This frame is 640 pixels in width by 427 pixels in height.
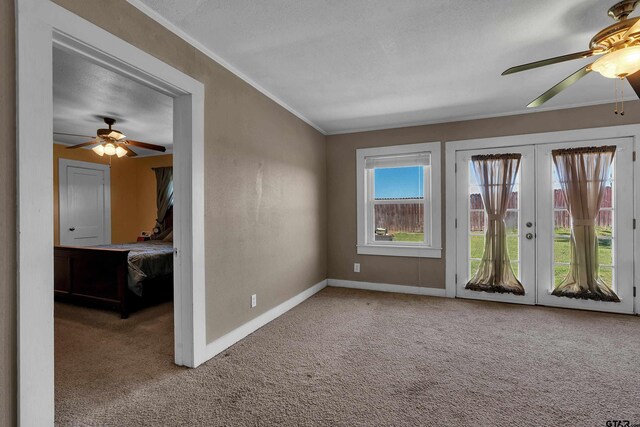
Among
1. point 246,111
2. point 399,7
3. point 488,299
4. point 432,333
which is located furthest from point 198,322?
point 488,299

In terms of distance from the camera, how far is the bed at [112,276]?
3.42 m

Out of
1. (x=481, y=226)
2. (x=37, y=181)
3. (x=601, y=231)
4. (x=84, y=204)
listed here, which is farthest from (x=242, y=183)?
(x=84, y=204)

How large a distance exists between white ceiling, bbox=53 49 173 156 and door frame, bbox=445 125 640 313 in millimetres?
3586

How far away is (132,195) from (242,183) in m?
5.05

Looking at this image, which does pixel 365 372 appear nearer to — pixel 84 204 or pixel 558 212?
pixel 558 212

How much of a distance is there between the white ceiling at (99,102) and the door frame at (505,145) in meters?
3.59

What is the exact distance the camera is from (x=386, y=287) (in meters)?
4.49

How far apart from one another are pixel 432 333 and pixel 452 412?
1202mm

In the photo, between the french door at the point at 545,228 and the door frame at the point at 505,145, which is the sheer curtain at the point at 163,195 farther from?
the french door at the point at 545,228

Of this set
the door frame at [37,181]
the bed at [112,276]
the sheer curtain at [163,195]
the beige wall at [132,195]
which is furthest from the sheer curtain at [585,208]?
the beige wall at [132,195]

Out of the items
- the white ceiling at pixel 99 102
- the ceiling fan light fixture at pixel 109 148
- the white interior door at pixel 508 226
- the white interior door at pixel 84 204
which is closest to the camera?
the white ceiling at pixel 99 102

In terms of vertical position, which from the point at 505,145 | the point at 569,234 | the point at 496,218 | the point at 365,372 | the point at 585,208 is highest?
the point at 505,145

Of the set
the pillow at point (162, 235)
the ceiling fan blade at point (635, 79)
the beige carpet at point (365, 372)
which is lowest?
the beige carpet at point (365, 372)

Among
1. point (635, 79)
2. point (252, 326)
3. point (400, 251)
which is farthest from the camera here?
point (400, 251)
